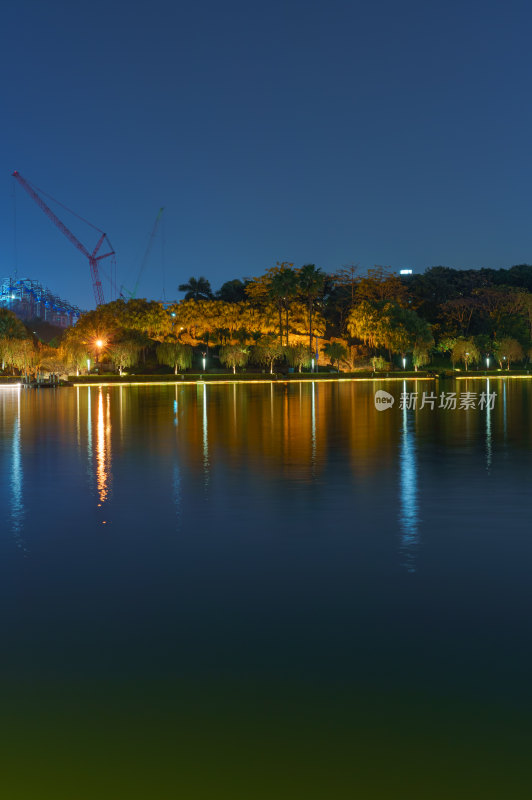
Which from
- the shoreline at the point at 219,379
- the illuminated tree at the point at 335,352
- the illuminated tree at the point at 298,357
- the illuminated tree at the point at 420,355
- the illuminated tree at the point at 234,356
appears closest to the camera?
the shoreline at the point at 219,379

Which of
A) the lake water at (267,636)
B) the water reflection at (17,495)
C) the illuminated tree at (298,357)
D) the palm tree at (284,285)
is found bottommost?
the lake water at (267,636)

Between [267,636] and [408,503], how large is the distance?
270 inches

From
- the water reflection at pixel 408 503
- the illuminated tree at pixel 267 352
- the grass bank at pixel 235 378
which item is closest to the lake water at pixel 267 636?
the water reflection at pixel 408 503

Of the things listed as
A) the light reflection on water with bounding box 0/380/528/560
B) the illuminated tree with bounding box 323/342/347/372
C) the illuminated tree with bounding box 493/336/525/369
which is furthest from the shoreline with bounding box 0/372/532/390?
the light reflection on water with bounding box 0/380/528/560

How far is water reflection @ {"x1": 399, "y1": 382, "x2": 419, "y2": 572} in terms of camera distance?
9.84 m

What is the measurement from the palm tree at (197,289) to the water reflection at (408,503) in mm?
101749

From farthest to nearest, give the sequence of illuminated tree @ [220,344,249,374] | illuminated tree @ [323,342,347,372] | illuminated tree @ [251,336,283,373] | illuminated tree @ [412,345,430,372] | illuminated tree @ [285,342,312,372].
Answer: illuminated tree @ [323,342,347,372]
illuminated tree @ [412,345,430,372]
illuminated tree @ [285,342,312,372]
illuminated tree @ [251,336,283,373]
illuminated tree @ [220,344,249,374]

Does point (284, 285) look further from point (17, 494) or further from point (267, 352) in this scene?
point (17, 494)

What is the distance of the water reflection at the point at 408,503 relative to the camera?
984 centimetres

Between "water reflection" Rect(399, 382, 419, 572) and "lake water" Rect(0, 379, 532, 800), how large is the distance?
0.21 feet

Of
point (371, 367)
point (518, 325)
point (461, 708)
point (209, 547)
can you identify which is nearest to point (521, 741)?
point (461, 708)

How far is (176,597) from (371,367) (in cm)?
9327

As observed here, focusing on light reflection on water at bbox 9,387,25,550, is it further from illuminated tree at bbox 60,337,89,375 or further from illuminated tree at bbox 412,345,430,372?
illuminated tree at bbox 412,345,430,372

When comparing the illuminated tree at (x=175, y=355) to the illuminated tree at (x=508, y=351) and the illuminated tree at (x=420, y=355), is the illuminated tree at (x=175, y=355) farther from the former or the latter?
the illuminated tree at (x=508, y=351)
